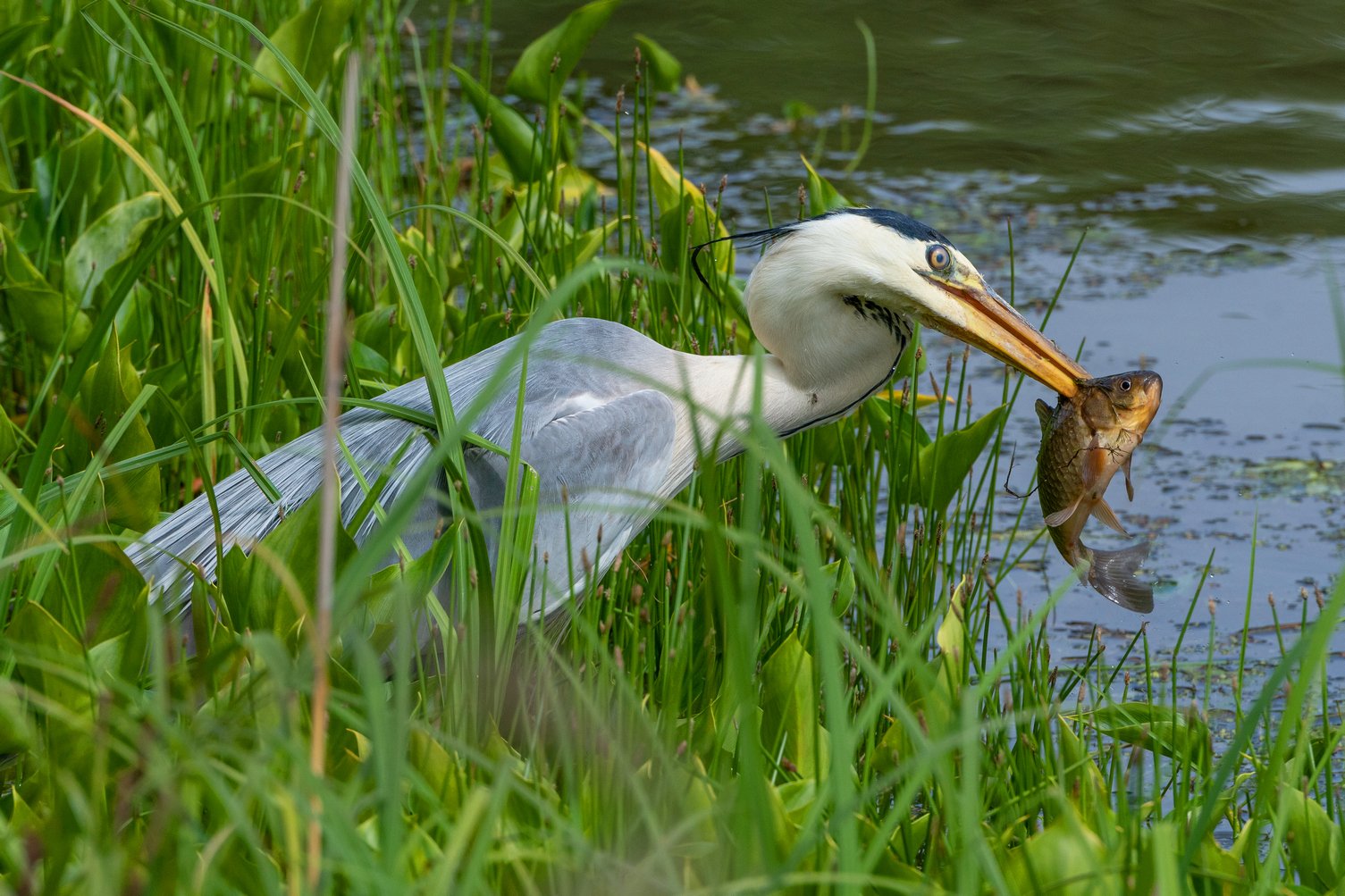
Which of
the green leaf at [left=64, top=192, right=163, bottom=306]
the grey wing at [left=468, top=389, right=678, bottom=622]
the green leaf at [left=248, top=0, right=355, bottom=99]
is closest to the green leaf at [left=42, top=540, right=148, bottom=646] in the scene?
the grey wing at [left=468, top=389, right=678, bottom=622]

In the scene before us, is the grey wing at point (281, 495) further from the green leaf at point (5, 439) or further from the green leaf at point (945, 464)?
the green leaf at point (945, 464)

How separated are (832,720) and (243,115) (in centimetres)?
295

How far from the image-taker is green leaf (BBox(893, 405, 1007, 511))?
2.46m

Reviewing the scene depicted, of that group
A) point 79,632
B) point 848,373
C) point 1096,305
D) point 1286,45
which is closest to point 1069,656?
point 848,373

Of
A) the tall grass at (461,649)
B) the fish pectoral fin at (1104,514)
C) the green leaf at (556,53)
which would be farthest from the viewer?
the green leaf at (556,53)

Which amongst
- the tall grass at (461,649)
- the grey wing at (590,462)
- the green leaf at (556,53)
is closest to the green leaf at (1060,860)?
the tall grass at (461,649)

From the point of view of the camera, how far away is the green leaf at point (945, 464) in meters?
2.46

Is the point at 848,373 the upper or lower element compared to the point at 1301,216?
upper

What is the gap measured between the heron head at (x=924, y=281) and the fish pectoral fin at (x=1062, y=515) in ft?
0.76

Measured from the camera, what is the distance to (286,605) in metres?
1.63

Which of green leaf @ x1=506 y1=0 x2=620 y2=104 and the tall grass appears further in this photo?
green leaf @ x1=506 y1=0 x2=620 y2=104

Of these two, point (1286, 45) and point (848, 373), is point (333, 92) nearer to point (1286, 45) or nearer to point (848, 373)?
point (848, 373)

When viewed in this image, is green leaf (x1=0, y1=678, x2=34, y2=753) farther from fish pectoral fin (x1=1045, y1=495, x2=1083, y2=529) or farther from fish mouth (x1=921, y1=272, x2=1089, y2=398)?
fish mouth (x1=921, y1=272, x2=1089, y2=398)

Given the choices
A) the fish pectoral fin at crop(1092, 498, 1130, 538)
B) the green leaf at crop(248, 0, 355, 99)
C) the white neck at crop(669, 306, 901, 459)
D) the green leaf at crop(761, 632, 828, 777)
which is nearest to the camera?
the green leaf at crop(761, 632, 828, 777)
